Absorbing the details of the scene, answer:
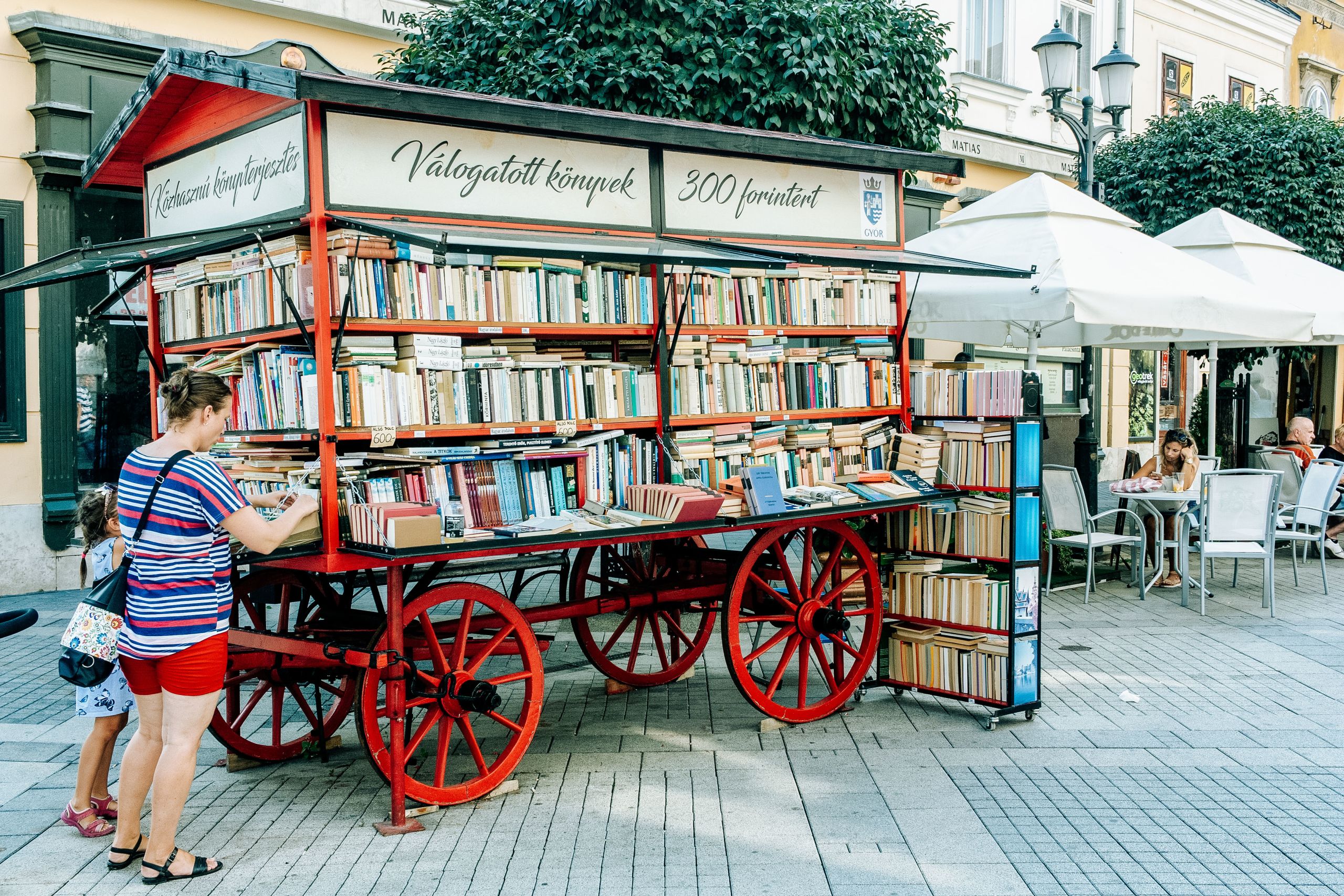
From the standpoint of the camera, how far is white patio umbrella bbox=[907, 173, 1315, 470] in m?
7.91

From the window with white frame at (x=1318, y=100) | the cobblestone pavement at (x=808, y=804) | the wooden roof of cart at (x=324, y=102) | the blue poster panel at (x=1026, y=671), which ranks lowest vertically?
the cobblestone pavement at (x=808, y=804)

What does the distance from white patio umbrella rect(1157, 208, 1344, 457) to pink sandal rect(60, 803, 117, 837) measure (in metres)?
9.44

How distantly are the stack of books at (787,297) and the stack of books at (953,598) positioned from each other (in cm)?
152

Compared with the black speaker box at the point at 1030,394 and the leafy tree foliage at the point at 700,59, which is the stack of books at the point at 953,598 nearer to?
the black speaker box at the point at 1030,394

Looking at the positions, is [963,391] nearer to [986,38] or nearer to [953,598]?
[953,598]

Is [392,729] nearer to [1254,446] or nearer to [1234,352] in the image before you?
[1254,446]

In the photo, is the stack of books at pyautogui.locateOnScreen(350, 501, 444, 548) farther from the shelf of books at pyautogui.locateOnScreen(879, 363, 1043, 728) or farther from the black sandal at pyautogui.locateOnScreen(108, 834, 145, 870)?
the shelf of books at pyautogui.locateOnScreen(879, 363, 1043, 728)

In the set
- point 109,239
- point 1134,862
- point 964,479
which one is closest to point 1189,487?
point 964,479

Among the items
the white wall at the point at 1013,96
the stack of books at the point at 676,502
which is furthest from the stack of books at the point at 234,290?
the white wall at the point at 1013,96

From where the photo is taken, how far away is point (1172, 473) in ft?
32.2

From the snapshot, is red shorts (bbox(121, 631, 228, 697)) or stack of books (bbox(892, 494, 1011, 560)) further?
stack of books (bbox(892, 494, 1011, 560))

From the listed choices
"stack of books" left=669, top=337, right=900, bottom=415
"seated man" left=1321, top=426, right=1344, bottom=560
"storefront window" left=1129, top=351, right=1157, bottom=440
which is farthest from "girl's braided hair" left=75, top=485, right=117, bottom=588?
"storefront window" left=1129, top=351, right=1157, bottom=440

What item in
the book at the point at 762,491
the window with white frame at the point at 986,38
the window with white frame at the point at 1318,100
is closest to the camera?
the book at the point at 762,491

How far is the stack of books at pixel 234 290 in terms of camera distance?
4.96m
